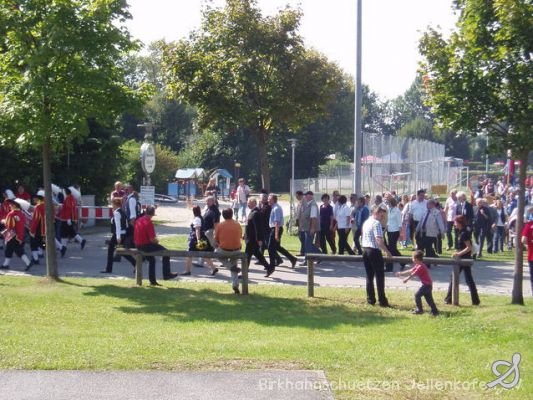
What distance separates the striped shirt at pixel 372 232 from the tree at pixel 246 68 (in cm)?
997

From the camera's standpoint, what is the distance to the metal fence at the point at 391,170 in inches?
1198

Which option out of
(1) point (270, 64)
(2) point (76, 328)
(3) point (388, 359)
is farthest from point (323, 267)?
(3) point (388, 359)

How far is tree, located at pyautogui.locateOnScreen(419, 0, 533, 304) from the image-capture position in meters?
12.0

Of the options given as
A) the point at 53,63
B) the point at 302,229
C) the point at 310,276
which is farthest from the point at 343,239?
the point at 53,63

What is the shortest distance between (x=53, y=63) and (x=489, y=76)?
7.32 m

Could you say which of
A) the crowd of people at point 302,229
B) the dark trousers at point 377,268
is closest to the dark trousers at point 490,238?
the crowd of people at point 302,229

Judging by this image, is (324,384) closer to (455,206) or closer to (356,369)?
(356,369)

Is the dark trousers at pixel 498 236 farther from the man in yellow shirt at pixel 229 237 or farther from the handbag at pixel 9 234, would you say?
the handbag at pixel 9 234

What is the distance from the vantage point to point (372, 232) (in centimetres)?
1319

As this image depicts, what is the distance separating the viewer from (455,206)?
22.0 metres

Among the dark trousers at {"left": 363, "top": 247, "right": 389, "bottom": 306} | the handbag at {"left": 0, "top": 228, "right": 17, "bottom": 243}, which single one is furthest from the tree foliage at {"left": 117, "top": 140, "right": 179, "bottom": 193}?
the dark trousers at {"left": 363, "top": 247, "right": 389, "bottom": 306}

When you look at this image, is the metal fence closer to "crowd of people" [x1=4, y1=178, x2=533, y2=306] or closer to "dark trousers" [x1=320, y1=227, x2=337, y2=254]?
"crowd of people" [x1=4, y1=178, x2=533, y2=306]

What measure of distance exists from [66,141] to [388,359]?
858 cm

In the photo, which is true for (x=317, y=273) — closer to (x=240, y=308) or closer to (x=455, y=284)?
(x=455, y=284)
